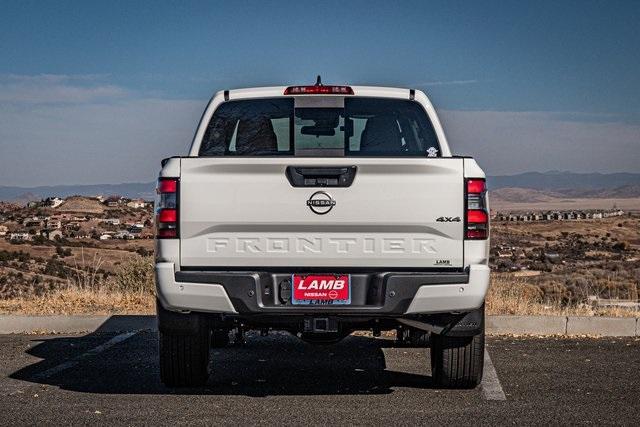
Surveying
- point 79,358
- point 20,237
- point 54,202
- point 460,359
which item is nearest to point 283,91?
point 460,359

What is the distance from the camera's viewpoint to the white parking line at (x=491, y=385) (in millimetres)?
7354

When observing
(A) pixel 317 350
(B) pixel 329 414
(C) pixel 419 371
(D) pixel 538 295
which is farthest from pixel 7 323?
(D) pixel 538 295

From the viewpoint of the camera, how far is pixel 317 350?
993 centimetres

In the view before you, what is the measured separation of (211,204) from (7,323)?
544 centimetres

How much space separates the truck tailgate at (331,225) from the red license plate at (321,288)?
0.08 m

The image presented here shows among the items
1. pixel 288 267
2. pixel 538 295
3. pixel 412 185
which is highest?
pixel 412 185

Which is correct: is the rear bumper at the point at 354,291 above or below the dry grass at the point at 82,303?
above

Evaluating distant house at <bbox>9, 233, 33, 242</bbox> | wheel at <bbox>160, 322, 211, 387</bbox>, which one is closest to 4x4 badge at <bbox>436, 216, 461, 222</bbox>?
wheel at <bbox>160, 322, 211, 387</bbox>

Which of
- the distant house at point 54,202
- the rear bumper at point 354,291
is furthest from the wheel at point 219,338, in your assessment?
the distant house at point 54,202

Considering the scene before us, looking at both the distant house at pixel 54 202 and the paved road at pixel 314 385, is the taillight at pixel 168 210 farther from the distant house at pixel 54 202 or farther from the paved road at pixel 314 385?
the distant house at pixel 54 202

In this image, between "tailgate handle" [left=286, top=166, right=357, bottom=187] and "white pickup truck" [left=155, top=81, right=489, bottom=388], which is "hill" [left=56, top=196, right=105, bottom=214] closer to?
"white pickup truck" [left=155, top=81, right=489, bottom=388]

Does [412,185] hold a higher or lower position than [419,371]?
higher

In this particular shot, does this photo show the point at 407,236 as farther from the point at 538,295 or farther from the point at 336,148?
the point at 538,295

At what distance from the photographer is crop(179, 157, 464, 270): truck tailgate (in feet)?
22.1
